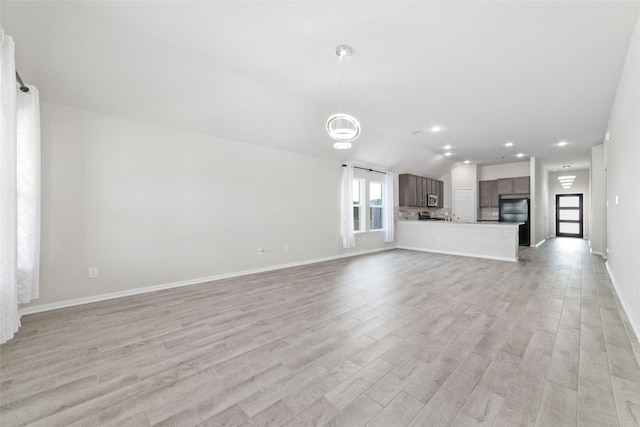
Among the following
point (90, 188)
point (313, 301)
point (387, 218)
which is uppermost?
point (90, 188)

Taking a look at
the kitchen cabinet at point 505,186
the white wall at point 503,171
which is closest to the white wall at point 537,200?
the white wall at point 503,171

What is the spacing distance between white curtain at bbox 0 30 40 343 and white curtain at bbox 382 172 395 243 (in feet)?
24.3

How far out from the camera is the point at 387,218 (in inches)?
324

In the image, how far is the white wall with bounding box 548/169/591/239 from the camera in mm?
11500

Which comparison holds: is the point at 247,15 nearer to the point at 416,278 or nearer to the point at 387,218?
the point at 416,278

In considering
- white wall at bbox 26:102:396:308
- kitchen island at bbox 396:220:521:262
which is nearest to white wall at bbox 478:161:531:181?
kitchen island at bbox 396:220:521:262

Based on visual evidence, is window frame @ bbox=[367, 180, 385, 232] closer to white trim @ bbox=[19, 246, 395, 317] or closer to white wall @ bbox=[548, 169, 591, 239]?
white trim @ bbox=[19, 246, 395, 317]

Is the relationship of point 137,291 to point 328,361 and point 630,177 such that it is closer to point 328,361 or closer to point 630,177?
point 328,361

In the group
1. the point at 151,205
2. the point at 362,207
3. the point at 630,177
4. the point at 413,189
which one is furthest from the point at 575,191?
the point at 151,205

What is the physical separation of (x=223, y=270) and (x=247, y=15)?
12.6ft

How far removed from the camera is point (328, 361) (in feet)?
7.04

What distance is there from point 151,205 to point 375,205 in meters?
5.93

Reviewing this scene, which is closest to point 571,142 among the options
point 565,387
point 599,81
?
point 599,81

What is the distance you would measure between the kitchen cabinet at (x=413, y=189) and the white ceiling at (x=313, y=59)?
3568mm
